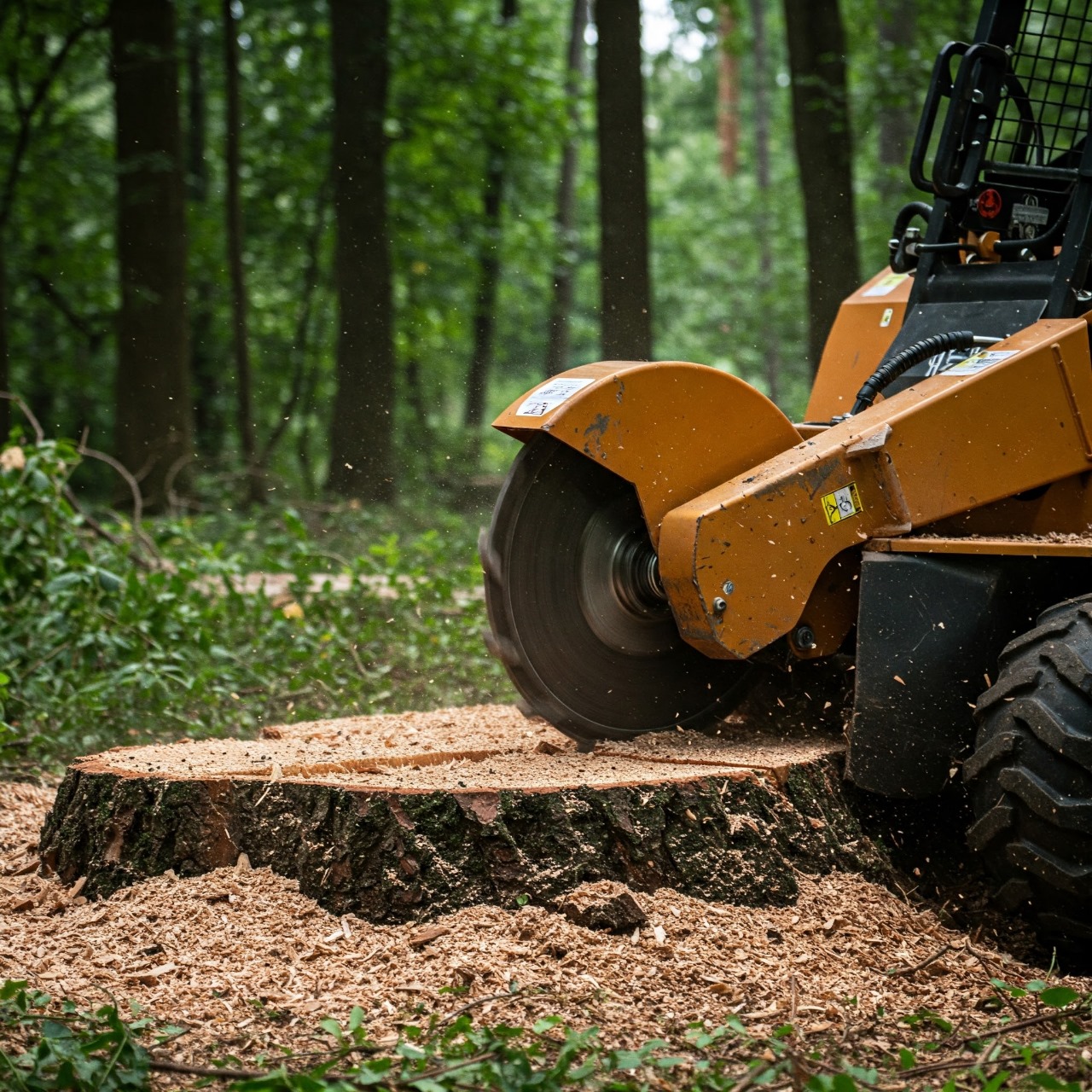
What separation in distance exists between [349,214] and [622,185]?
3541 millimetres

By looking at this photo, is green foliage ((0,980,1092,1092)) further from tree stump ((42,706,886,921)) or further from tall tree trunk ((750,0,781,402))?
tall tree trunk ((750,0,781,402))

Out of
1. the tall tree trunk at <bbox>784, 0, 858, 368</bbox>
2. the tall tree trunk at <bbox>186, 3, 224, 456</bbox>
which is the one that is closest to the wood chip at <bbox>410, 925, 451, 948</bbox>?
the tall tree trunk at <bbox>784, 0, 858, 368</bbox>

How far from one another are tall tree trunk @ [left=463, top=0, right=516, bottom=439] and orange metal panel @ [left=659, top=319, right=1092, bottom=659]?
13.2 m

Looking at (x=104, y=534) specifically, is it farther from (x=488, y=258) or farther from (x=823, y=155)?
(x=488, y=258)

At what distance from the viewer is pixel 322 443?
19.5m

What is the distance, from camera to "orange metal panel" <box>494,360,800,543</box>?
392 centimetres

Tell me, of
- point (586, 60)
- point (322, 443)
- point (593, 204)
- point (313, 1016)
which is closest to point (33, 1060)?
point (313, 1016)

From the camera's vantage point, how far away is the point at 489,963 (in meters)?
3.23

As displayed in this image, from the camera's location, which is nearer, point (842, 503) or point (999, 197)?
point (842, 503)

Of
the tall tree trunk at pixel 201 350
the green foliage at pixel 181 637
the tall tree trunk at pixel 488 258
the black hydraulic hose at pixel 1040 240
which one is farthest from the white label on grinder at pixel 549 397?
the tall tree trunk at pixel 488 258

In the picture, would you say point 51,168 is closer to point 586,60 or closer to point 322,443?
point 322,443

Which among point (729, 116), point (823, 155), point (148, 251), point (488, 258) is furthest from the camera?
point (729, 116)

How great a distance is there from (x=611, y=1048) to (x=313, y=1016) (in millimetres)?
712

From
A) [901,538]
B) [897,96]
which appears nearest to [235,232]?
[897,96]
